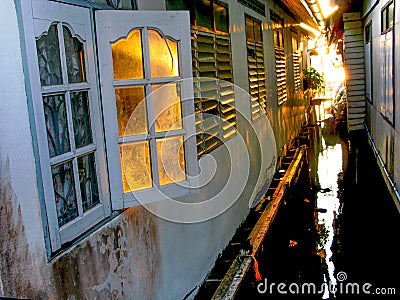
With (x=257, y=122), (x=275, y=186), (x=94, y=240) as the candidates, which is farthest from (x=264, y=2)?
(x=94, y=240)

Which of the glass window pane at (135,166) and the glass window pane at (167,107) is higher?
the glass window pane at (167,107)

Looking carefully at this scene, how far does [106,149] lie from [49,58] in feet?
2.44

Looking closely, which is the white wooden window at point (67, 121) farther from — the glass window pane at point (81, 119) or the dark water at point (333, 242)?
the dark water at point (333, 242)

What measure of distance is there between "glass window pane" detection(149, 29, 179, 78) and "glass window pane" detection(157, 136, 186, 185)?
497 mm

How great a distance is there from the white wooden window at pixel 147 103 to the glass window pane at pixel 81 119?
13 cm

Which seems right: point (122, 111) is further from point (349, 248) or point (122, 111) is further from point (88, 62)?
point (349, 248)

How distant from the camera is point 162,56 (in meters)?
3.74

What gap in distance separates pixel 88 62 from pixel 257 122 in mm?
5357

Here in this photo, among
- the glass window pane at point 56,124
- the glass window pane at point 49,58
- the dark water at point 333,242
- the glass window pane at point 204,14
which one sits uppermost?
the glass window pane at point 204,14

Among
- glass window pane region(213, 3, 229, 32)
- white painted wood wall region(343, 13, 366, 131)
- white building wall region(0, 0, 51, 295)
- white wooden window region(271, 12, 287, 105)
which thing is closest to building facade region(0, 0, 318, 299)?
white building wall region(0, 0, 51, 295)

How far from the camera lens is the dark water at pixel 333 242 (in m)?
5.83

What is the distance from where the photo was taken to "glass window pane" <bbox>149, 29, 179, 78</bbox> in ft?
12.0

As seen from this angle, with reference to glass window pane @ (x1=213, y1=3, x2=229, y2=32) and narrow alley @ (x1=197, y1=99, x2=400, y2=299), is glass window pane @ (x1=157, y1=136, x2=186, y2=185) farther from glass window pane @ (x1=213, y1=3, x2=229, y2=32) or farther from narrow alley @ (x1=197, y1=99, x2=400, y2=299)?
glass window pane @ (x1=213, y1=3, x2=229, y2=32)

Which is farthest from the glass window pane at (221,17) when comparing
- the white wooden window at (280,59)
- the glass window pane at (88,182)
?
the white wooden window at (280,59)
